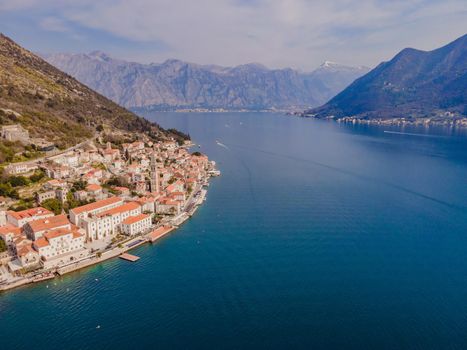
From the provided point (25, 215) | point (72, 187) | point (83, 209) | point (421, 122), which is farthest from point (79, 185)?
point (421, 122)

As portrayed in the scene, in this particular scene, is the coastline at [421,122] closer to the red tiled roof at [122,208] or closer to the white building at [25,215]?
the red tiled roof at [122,208]

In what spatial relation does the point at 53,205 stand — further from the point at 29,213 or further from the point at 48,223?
the point at 48,223

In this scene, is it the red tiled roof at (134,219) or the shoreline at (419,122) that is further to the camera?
the shoreline at (419,122)

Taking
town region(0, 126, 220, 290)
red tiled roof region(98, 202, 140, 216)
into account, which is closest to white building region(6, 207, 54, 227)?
town region(0, 126, 220, 290)

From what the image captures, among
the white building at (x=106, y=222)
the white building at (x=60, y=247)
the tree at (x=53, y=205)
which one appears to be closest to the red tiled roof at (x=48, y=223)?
the white building at (x=60, y=247)

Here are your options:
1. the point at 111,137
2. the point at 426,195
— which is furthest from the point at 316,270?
the point at 111,137

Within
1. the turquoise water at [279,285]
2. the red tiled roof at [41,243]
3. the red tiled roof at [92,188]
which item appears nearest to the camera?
A: the turquoise water at [279,285]
